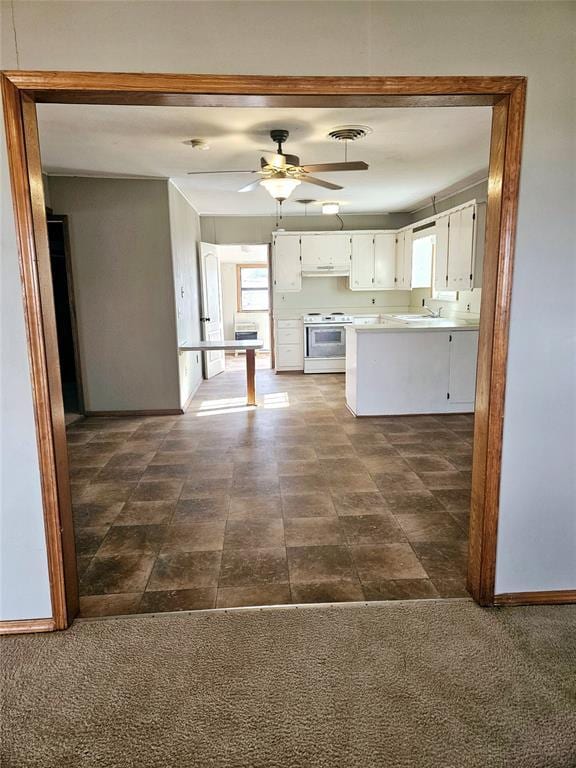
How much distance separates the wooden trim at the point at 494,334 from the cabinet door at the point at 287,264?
575cm

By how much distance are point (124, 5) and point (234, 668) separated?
235 cm

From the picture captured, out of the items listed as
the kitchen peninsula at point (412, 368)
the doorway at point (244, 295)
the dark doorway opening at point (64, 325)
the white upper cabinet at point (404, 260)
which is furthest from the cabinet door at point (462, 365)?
the doorway at point (244, 295)

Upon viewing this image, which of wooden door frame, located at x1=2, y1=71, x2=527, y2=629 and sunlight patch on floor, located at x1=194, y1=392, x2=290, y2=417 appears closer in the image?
wooden door frame, located at x1=2, y1=71, x2=527, y2=629

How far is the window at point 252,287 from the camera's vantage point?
10.4 metres

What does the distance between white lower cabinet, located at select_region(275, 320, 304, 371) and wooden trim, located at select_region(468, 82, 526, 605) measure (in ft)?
19.1

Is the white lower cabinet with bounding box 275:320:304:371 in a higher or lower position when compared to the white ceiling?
lower

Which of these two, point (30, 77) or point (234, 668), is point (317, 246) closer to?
point (30, 77)

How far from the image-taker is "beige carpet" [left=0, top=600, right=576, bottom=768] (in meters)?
1.44

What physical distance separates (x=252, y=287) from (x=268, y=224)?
112 inches

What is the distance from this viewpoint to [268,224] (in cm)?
775

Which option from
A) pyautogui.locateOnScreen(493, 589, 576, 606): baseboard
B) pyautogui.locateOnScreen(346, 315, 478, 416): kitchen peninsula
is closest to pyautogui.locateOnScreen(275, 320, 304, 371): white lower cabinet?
pyautogui.locateOnScreen(346, 315, 478, 416): kitchen peninsula

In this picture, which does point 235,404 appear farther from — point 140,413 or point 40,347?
point 40,347

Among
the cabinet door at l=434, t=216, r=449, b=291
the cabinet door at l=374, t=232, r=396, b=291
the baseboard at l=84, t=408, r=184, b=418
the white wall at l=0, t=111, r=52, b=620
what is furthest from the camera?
the cabinet door at l=374, t=232, r=396, b=291

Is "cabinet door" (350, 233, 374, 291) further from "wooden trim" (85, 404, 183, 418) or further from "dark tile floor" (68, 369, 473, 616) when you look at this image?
"wooden trim" (85, 404, 183, 418)
